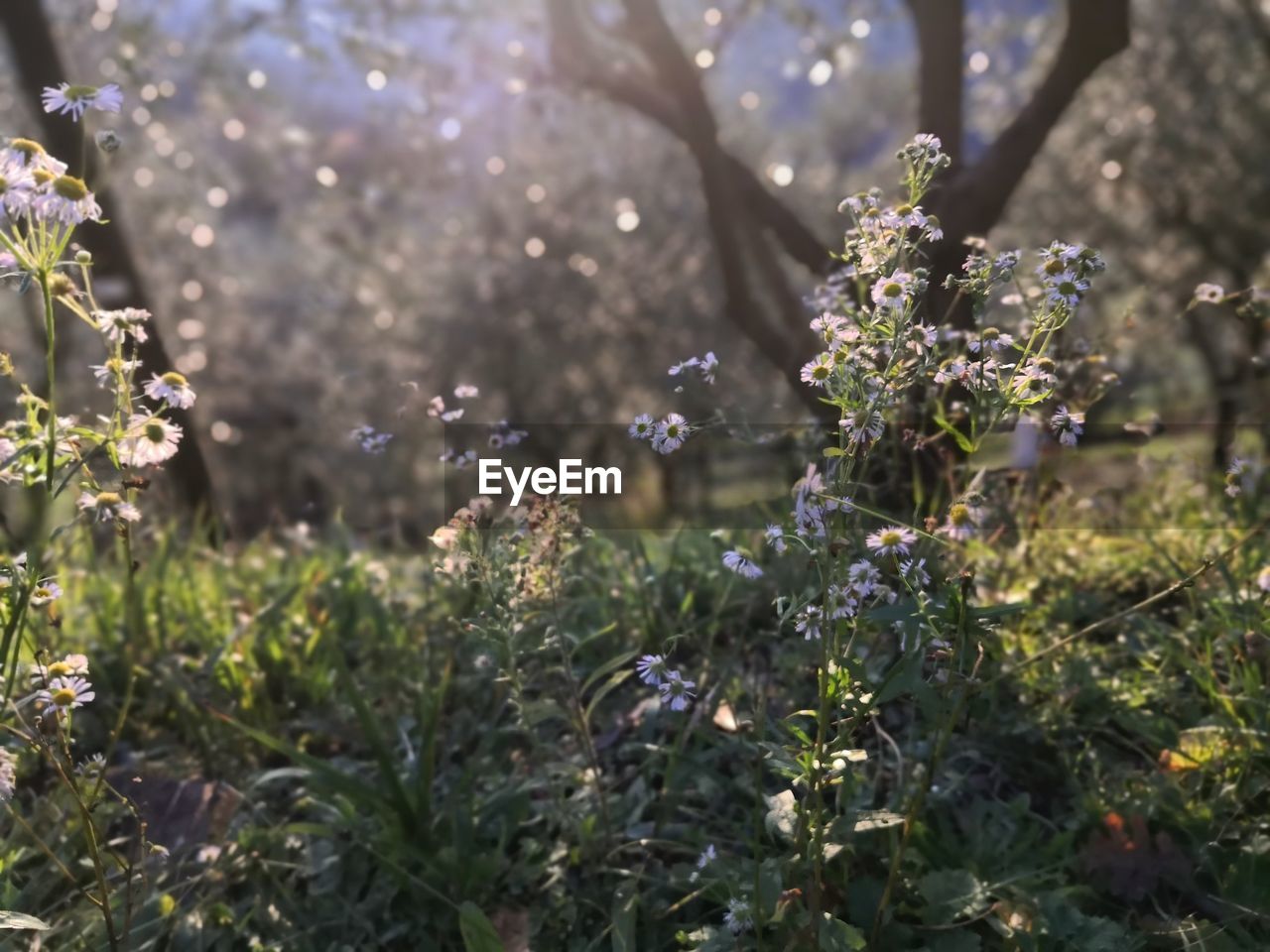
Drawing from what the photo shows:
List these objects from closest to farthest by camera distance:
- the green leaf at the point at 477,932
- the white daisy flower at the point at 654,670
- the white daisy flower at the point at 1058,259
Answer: the white daisy flower at the point at 1058,259
the white daisy flower at the point at 654,670
the green leaf at the point at 477,932

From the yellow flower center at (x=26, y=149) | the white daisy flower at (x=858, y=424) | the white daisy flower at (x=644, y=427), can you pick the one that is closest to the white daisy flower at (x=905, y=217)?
the white daisy flower at (x=858, y=424)

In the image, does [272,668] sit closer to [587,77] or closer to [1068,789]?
[1068,789]

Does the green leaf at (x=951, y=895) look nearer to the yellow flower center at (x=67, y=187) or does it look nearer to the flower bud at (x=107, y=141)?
the yellow flower center at (x=67, y=187)

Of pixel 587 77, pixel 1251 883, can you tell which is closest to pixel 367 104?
pixel 587 77

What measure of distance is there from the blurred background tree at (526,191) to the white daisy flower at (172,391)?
418cm

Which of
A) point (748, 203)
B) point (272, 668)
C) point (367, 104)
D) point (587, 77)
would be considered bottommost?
point (272, 668)

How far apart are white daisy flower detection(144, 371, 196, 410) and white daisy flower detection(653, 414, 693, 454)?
80 cm

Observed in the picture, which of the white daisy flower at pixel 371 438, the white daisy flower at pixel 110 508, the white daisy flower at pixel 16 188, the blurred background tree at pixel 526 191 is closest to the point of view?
the white daisy flower at pixel 16 188

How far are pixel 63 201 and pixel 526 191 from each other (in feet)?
52.4

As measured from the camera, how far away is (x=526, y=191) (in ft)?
55.9

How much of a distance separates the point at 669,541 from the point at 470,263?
14267 millimetres

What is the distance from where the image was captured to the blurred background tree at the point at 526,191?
31.0 feet

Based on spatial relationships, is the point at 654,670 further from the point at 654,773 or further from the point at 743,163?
the point at 743,163

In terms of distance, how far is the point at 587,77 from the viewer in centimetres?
528
